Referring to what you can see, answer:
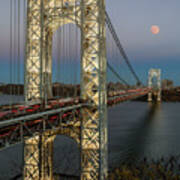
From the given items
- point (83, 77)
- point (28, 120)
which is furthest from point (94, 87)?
point (28, 120)

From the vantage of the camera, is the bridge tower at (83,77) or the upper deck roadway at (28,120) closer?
the upper deck roadway at (28,120)

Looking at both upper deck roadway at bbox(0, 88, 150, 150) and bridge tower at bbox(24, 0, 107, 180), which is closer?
upper deck roadway at bbox(0, 88, 150, 150)

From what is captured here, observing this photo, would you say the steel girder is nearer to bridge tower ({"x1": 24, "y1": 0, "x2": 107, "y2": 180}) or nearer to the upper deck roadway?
bridge tower ({"x1": 24, "y1": 0, "x2": 107, "y2": 180})

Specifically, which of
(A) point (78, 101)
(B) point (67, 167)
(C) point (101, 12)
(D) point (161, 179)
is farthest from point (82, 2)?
(B) point (67, 167)

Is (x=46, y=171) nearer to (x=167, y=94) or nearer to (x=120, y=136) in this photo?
(x=120, y=136)

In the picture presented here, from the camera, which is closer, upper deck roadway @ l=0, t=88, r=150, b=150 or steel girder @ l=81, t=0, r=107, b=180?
upper deck roadway @ l=0, t=88, r=150, b=150

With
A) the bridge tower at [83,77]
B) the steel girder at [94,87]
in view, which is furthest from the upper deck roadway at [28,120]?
the bridge tower at [83,77]

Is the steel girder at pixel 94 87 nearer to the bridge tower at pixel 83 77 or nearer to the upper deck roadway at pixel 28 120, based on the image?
the bridge tower at pixel 83 77

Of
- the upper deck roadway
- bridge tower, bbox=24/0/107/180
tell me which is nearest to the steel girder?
bridge tower, bbox=24/0/107/180
